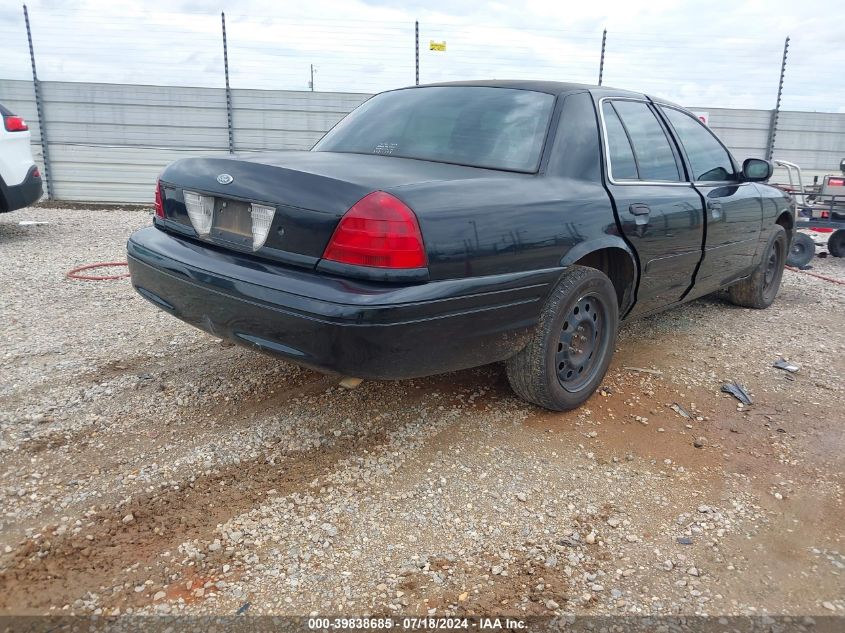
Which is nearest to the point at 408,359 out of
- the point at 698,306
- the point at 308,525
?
the point at 308,525

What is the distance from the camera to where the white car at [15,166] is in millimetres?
7082

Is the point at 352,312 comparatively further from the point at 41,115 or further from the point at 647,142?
the point at 41,115

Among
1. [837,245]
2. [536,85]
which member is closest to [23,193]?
[536,85]

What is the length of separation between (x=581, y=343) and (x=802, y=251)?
5429 millimetres

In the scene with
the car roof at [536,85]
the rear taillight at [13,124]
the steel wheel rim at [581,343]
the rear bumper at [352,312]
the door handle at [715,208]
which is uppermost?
the car roof at [536,85]

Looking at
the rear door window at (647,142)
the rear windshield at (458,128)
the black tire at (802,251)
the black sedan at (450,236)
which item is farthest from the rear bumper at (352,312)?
the black tire at (802,251)

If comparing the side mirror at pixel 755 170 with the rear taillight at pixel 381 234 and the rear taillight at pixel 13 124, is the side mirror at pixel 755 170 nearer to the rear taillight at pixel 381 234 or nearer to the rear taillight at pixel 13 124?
the rear taillight at pixel 381 234

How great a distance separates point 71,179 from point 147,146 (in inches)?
61.6

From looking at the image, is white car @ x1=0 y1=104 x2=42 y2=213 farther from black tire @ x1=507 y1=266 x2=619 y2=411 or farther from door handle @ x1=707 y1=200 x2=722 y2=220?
door handle @ x1=707 y1=200 x2=722 y2=220

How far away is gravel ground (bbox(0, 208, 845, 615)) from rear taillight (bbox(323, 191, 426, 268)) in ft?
3.01

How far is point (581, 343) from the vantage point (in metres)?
3.20

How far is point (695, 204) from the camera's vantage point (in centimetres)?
372

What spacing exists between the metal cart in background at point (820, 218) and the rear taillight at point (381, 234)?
21.1 feet

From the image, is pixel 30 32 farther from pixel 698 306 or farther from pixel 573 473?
pixel 573 473
